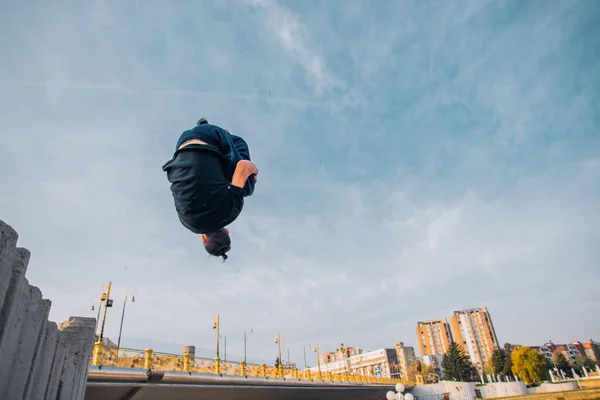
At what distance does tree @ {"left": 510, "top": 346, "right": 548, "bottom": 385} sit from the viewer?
226 feet

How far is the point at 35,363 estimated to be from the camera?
115 inches

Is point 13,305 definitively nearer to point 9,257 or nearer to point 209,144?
point 9,257

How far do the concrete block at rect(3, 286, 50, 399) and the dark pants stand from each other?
5.50ft

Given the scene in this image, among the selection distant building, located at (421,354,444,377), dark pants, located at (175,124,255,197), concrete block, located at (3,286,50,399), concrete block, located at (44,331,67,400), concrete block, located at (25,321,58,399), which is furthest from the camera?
distant building, located at (421,354,444,377)

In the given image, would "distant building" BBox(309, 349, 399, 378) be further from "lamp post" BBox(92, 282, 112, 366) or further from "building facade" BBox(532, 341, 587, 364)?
"lamp post" BBox(92, 282, 112, 366)

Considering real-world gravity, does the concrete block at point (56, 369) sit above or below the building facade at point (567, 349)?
below

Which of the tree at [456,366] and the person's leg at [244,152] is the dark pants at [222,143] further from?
the tree at [456,366]

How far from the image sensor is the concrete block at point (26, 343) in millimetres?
2510

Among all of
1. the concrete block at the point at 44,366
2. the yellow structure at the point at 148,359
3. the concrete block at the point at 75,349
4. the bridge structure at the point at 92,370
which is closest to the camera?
the bridge structure at the point at 92,370

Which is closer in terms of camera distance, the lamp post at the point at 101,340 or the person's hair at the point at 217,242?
the person's hair at the point at 217,242

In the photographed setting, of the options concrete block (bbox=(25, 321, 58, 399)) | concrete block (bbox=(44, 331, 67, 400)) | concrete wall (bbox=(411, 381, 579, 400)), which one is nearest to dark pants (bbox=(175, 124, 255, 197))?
concrete block (bbox=(25, 321, 58, 399))

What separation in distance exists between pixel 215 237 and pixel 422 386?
206ft

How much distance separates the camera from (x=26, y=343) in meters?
2.69

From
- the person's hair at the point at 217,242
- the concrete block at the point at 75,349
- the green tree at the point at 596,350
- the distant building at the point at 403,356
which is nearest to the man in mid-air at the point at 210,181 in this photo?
the person's hair at the point at 217,242
